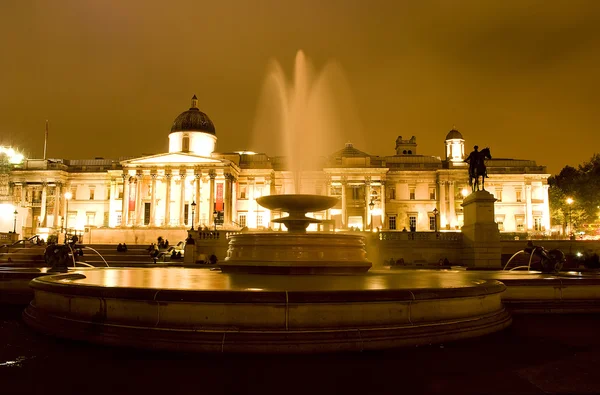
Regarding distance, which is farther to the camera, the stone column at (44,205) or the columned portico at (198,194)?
the stone column at (44,205)

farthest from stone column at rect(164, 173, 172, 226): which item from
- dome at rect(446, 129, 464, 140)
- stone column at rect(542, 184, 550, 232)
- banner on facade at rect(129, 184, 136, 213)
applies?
stone column at rect(542, 184, 550, 232)

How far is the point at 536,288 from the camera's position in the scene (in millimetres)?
10500

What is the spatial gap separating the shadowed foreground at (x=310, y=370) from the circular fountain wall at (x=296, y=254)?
14.5 feet

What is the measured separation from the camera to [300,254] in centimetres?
1157

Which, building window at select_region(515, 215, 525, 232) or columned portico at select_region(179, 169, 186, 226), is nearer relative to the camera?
columned portico at select_region(179, 169, 186, 226)

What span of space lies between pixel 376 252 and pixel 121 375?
90.9 ft

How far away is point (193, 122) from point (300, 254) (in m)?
60.3

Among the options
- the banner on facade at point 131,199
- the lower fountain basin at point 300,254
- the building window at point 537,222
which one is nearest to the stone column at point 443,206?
the building window at point 537,222

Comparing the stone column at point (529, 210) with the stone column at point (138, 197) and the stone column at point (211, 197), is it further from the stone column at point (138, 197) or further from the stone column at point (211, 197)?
the stone column at point (138, 197)

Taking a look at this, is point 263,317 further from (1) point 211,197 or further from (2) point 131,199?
(2) point 131,199

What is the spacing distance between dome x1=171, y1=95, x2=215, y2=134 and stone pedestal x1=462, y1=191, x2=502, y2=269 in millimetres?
48980

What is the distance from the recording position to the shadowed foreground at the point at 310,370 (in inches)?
209

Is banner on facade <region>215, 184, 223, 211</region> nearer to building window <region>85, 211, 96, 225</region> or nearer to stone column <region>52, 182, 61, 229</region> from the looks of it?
building window <region>85, 211, 96, 225</region>

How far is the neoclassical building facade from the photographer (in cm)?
6219
